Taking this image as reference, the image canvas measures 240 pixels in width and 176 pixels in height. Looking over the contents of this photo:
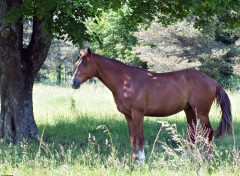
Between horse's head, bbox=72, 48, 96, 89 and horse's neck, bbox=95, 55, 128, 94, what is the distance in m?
0.16

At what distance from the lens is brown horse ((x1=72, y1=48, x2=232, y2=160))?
7508 millimetres

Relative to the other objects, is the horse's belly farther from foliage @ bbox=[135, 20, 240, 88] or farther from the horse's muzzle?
foliage @ bbox=[135, 20, 240, 88]

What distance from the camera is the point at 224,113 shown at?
25.6 feet

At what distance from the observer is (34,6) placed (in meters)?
8.00

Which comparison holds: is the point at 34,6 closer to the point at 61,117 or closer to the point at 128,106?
the point at 128,106

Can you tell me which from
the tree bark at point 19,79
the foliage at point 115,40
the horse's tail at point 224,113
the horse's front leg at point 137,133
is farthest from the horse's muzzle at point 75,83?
the foliage at point 115,40

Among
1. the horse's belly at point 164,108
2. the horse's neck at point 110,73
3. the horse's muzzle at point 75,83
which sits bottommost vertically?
the horse's belly at point 164,108

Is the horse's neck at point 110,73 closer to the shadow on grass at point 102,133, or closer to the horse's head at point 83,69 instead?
the horse's head at point 83,69

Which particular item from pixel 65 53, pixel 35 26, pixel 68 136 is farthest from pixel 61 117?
pixel 65 53

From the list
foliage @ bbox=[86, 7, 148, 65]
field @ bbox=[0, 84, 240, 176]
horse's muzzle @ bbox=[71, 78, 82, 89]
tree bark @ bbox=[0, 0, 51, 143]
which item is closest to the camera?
field @ bbox=[0, 84, 240, 176]

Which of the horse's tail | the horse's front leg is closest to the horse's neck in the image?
the horse's front leg

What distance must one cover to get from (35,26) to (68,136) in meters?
2.86

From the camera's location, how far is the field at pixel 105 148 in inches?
195

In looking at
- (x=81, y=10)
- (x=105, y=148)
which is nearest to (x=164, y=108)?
(x=105, y=148)
